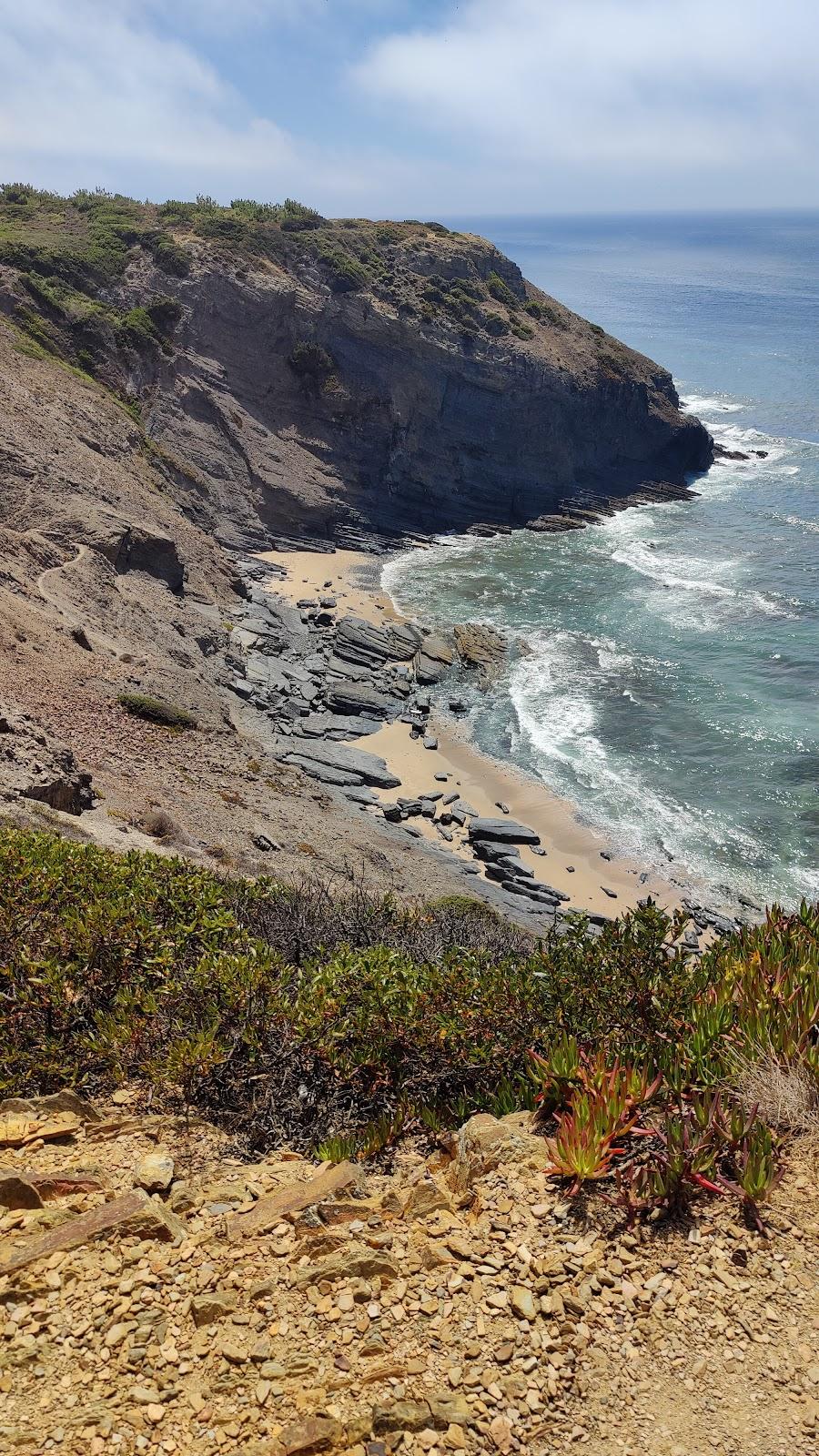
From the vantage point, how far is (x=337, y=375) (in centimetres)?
5625

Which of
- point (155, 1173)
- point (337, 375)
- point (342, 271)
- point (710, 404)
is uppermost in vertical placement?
point (710, 404)

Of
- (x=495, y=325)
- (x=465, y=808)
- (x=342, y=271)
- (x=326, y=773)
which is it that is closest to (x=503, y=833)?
(x=465, y=808)

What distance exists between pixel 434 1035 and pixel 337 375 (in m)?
54.6

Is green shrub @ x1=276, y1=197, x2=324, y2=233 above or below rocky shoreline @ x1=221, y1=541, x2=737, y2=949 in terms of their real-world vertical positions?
above

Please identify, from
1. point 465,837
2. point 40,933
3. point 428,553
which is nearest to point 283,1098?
point 40,933

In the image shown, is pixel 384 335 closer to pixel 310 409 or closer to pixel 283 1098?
pixel 310 409

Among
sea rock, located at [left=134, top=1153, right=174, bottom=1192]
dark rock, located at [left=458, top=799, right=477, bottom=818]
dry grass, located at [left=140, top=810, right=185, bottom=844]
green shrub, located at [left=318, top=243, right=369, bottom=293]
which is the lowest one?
dark rock, located at [left=458, top=799, right=477, bottom=818]

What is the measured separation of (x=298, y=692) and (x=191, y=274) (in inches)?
1329

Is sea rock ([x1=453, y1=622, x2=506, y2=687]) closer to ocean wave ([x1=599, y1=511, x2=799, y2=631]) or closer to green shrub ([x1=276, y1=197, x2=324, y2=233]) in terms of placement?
ocean wave ([x1=599, y1=511, x2=799, y2=631])

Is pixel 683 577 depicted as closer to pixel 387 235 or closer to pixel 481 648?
pixel 481 648

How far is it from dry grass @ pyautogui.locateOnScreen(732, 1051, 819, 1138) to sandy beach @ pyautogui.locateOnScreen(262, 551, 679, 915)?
13.9 meters

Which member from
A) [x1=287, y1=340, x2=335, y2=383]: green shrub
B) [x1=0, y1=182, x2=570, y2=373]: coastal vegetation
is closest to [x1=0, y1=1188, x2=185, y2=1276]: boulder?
[x1=0, y1=182, x2=570, y2=373]: coastal vegetation

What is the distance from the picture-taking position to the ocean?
28.8 meters

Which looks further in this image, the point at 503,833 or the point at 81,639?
the point at 503,833
